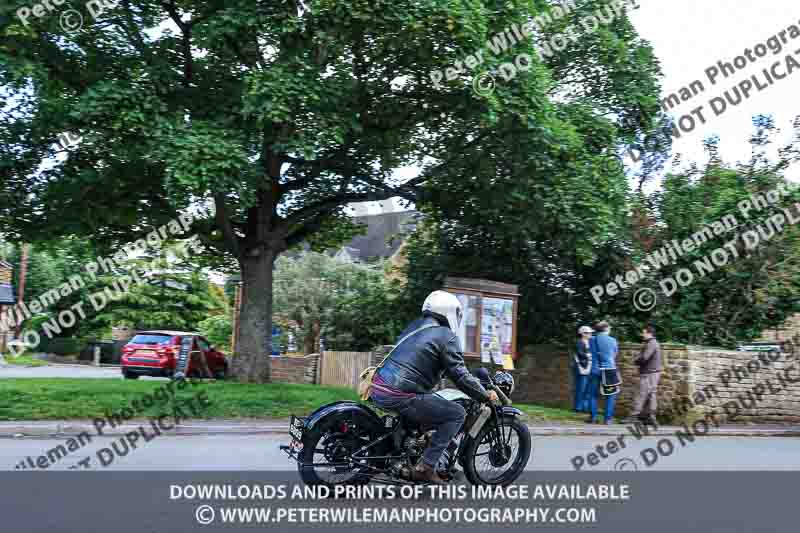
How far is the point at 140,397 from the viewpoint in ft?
51.9

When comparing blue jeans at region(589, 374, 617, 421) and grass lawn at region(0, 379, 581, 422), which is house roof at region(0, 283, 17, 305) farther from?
blue jeans at region(589, 374, 617, 421)

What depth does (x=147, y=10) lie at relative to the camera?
17859 millimetres

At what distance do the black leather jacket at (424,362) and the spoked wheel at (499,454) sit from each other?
758mm

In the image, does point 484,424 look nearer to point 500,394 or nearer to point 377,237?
point 500,394

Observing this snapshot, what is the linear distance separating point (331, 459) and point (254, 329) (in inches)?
490

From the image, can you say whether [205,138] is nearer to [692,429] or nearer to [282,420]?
[282,420]

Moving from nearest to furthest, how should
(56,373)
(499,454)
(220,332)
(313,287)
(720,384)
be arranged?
(499,454), (720,384), (56,373), (313,287), (220,332)

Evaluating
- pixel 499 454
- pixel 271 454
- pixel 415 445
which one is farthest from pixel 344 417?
pixel 271 454

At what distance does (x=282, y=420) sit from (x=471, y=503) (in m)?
8.46

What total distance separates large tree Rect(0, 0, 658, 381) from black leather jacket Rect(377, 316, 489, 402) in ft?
27.5

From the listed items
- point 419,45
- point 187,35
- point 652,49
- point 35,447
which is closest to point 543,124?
point 419,45

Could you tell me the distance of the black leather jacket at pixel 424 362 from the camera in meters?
7.51

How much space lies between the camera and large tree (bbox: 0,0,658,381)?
15633 millimetres

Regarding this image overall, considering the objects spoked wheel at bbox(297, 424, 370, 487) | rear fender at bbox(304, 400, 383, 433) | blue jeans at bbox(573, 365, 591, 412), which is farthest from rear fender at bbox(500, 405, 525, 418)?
blue jeans at bbox(573, 365, 591, 412)
